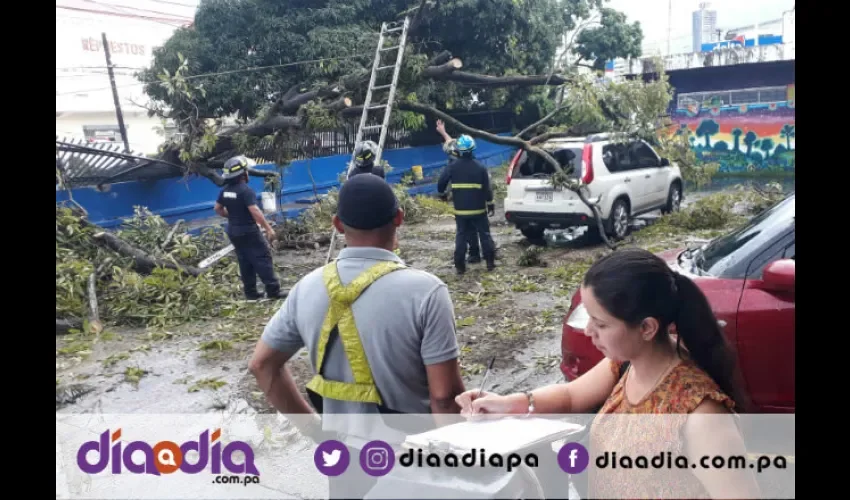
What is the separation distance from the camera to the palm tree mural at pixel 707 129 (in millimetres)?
17219

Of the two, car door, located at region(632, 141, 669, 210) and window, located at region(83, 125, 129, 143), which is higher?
window, located at region(83, 125, 129, 143)

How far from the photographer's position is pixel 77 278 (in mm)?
6340

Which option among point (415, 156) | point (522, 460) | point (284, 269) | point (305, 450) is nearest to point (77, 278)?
point (284, 269)

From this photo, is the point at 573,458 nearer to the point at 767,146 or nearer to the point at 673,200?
the point at 673,200

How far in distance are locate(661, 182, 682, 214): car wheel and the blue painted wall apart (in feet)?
16.7

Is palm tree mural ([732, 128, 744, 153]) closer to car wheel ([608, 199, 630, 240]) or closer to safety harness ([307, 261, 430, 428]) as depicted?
car wheel ([608, 199, 630, 240])

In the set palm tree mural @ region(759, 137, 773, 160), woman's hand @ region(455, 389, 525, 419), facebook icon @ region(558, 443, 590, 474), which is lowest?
facebook icon @ region(558, 443, 590, 474)

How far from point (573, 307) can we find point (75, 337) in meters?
4.61

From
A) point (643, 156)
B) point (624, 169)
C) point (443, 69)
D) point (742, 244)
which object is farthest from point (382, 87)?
point (742, 244)

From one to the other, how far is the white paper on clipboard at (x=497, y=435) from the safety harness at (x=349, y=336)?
30 centimetres

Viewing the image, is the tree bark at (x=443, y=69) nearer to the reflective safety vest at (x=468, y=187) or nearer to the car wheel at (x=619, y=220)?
the reflective safety vest at (x=468, y=187)

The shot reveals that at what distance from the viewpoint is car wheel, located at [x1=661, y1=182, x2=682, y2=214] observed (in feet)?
35.5

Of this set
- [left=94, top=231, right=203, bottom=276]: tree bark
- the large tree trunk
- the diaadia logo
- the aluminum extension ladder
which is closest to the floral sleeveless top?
the diaadia logo

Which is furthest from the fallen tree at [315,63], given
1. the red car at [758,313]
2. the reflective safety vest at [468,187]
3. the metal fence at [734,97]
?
the metal fence at [734,97]
